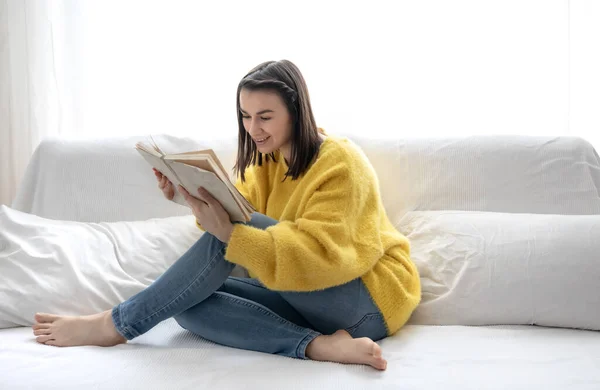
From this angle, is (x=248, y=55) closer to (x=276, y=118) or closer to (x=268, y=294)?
(x=276, y=118)

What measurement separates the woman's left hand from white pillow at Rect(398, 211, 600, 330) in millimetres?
568

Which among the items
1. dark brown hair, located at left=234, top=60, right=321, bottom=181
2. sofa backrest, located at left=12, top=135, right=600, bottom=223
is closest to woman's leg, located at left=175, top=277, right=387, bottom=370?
dark brown hair, located at left=234, top=60, right=321, bottom=181

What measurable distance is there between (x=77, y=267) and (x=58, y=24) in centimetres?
107

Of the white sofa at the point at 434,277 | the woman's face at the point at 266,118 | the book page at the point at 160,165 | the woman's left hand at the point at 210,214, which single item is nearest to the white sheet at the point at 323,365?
the white sofa at the point at 434,277

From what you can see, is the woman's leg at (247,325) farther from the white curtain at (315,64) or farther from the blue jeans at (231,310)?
the white curtain at (315,64)

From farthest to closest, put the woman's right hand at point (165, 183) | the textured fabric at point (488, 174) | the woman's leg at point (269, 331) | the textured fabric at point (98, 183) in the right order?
the textured fabric at point (98, 183) < the textured fabric at point (488, 174) < the woman's right hand at point (165, 183) < the woman's leg at point (269, 331)

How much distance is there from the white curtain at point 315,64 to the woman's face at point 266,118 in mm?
733

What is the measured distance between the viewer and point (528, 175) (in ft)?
5.86

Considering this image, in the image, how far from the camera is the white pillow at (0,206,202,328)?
1572mm

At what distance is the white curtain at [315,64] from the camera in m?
2.17

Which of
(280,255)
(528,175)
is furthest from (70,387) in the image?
(528,175)

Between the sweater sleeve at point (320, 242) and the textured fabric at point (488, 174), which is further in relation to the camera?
the textured fabric at point (488, 174)

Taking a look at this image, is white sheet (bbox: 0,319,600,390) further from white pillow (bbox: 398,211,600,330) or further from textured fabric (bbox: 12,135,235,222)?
textured fabric (bbox: 12,135,235,222)

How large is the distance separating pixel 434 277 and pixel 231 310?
0.55 metres
